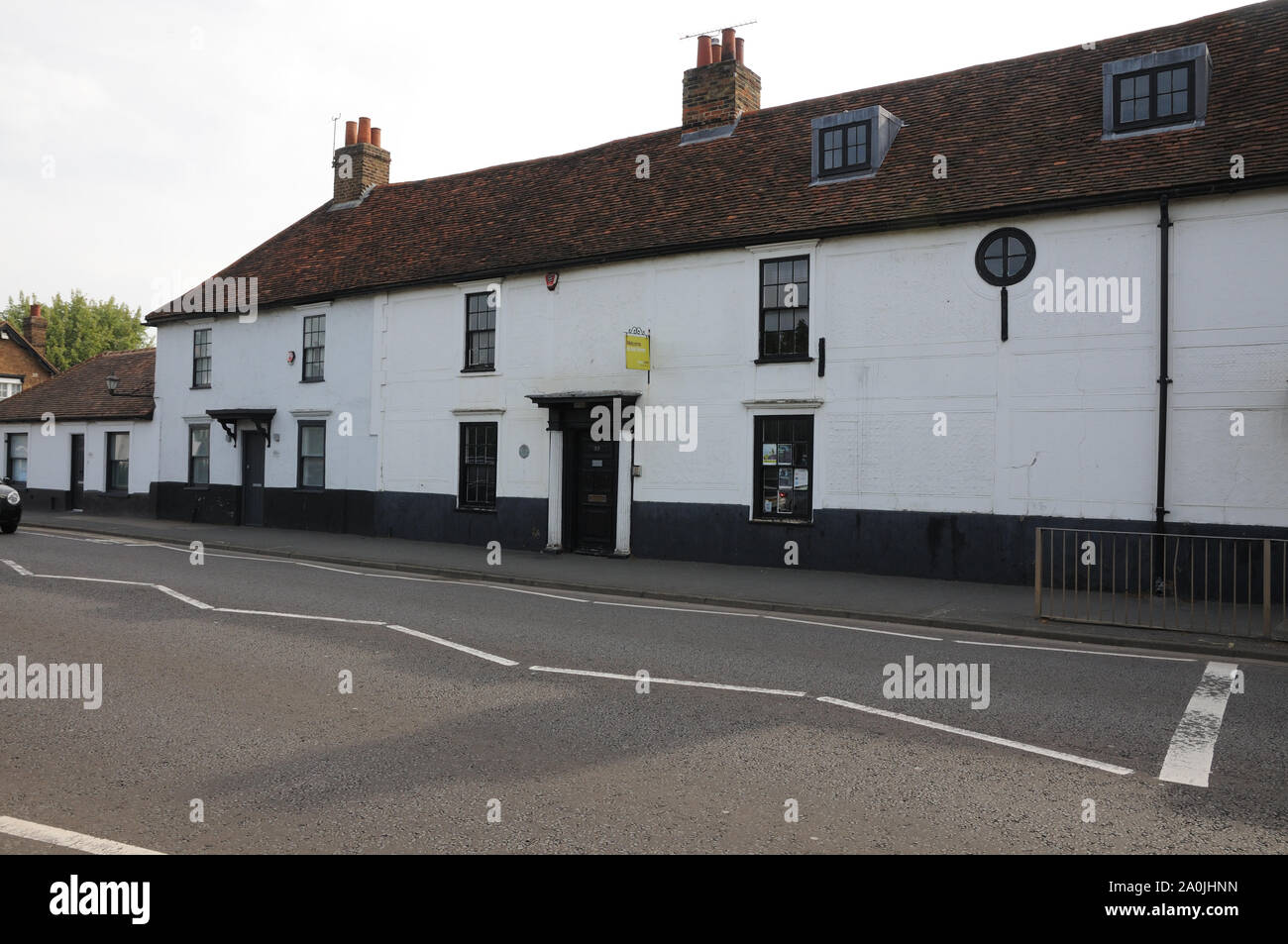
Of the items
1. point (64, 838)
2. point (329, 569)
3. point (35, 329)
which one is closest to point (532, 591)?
point (329, 569)

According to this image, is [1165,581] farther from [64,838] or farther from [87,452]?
[87,452]

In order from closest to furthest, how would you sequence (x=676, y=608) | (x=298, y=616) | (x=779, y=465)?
(x=298, y=616)
(x=676, y=608)
(x=779, y=465)

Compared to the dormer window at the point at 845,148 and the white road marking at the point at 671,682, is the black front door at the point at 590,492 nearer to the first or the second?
the dormer window at the point at 845,148

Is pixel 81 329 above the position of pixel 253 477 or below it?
above

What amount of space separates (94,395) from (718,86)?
24649 mm

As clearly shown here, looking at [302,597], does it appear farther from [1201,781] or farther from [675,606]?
[1201,781]

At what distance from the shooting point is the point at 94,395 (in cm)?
3231

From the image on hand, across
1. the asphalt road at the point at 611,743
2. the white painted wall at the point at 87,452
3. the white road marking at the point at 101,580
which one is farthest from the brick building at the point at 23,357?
the asphalt road at the point at 611,743

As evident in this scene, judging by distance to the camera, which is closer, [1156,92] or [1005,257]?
[1156,92]

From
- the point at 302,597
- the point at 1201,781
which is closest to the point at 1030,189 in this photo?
the point at 1201,781

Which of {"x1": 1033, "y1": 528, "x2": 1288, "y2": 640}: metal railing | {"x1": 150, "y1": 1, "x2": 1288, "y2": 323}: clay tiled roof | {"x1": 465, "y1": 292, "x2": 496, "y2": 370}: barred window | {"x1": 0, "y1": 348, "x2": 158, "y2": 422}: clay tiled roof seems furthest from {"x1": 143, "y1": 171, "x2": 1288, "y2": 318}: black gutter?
{"x1": 0, "y1": 348, "x2": 158, "y2": 422}: clay tiled roof

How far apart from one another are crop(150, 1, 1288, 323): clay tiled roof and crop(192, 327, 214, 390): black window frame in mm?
3791

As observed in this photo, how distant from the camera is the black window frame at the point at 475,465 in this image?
21047 mm
